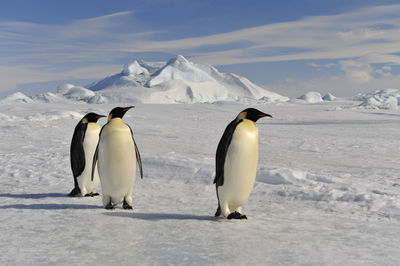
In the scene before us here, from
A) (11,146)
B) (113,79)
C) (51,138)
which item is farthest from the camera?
(113,79)

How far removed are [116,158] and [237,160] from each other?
1330 millimetres

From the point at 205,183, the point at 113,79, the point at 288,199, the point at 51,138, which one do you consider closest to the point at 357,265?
the point at 288,199

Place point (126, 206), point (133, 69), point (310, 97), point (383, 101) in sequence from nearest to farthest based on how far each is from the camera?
point (126, 206) → point (383, 101) → point (310, 97) → point (133, 69)

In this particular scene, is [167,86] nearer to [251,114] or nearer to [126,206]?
[126,206]

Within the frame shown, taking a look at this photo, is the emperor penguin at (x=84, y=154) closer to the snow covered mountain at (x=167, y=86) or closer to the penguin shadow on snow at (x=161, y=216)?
the penguin shadow on snow at (x=161, y=216)

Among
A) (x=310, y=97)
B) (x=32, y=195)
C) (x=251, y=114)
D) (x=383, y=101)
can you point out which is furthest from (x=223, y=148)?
(x=310, y=97)

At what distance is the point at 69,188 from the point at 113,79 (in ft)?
432

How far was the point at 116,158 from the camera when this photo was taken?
185 inches

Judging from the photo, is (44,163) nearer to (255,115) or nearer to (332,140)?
(255,115)

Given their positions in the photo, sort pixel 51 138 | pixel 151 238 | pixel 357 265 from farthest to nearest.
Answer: pixel 51 138 → pixel 151 238 → pixel 357 265

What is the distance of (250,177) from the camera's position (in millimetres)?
4297

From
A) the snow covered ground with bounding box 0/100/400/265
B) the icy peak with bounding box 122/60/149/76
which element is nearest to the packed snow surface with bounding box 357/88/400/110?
the snow covered ground with bounding box 0/100/400/265

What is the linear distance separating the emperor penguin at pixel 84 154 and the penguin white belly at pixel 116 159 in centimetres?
78

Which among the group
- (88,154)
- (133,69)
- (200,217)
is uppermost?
(133,69)
